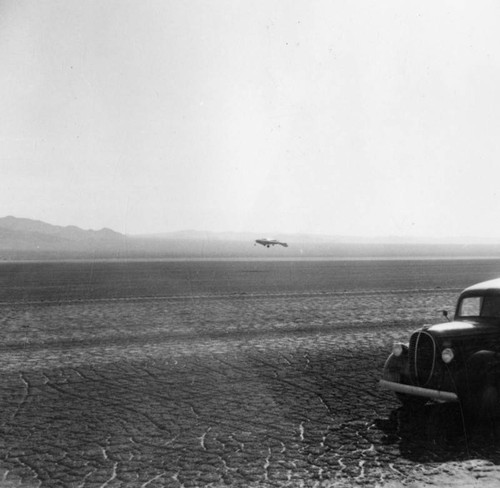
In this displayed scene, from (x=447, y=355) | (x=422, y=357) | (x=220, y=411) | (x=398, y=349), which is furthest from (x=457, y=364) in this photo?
(x=220, y=411)

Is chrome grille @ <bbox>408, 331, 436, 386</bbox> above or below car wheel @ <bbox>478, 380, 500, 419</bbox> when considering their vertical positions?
above

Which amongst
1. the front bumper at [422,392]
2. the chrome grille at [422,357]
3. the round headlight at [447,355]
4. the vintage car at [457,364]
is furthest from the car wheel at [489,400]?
the chrome grille at [422,357]

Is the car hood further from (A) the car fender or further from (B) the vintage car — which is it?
(A) the car fender

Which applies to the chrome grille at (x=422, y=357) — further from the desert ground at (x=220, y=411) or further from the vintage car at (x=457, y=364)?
the desert ground at (x=220, y=411)

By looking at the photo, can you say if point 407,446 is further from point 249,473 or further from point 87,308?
point 87,308

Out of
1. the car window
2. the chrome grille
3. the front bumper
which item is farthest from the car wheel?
the car window

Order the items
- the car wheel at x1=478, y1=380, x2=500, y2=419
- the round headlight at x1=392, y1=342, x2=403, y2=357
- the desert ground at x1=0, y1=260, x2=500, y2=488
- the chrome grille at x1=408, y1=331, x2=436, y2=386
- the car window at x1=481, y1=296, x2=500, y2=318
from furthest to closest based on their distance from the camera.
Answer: the car window at x1=481, y1=296, x2=500, y2=318
the round headlight at x1=392, y1=342, x2=403, y2=357
the chrome grille at x1=408, y1=331, x2=436, y2=386
the car wheel at x1=478, y1=380, x2=500, y2=419
the desert ground at x1=0, y1=260, x2=500, y2=488

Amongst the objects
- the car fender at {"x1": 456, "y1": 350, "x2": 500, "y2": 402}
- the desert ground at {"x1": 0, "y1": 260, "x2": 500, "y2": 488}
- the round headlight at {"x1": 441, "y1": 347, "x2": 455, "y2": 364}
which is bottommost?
the desert ground at {"x1": 0, "y1": 260, "x2": 500, "y2": 488}
